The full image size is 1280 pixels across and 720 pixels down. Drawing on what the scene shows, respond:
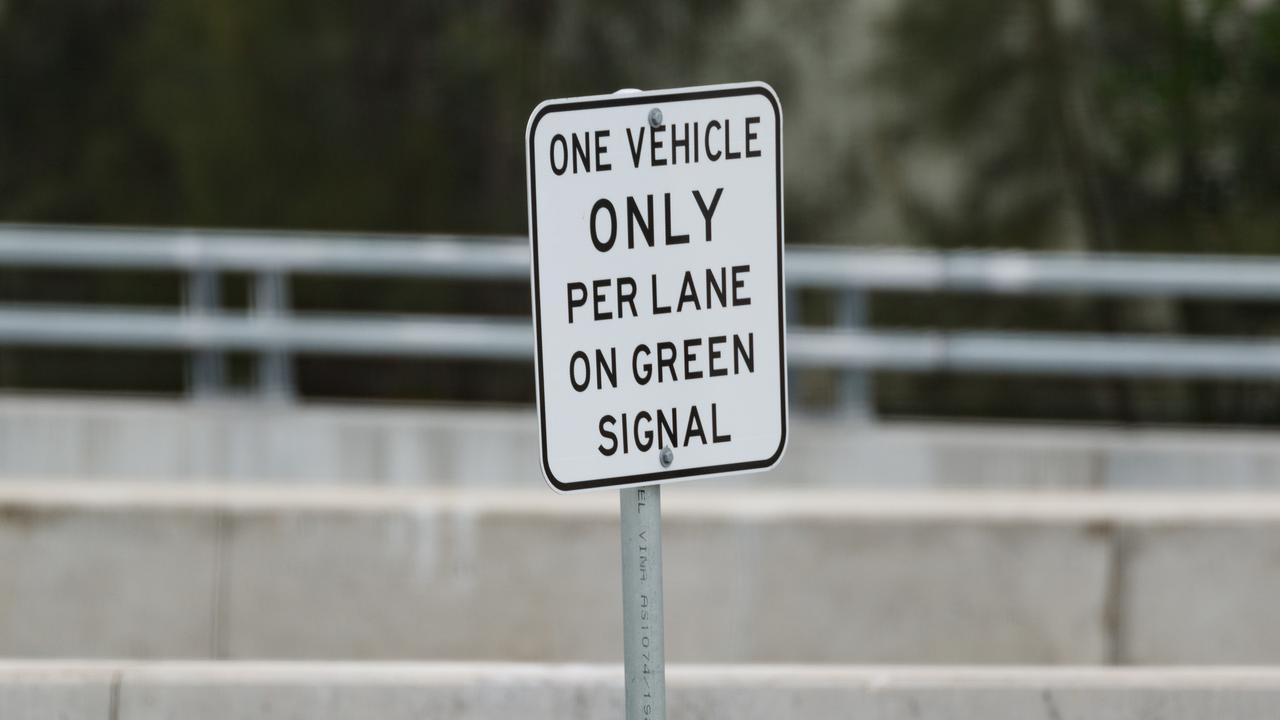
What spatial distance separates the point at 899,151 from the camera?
9.01 meters

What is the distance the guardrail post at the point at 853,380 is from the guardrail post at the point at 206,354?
130 inches

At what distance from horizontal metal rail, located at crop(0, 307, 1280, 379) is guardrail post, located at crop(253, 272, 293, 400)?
33 millimetres

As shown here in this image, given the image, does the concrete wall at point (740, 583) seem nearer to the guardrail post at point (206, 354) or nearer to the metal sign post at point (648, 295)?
the guardrail post at point (206, 354)

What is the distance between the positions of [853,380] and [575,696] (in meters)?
3.85

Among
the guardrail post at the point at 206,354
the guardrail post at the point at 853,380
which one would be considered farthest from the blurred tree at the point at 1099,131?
the guardrail post at the point at 206,354

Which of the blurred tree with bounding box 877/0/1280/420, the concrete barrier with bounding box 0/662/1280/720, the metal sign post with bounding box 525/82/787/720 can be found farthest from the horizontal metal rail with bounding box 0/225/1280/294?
the metal sign post with bounding box 525/82/787/720

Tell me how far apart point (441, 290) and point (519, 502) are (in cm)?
309

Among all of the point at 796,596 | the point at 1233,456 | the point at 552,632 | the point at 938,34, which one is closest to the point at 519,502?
the point at 552,632

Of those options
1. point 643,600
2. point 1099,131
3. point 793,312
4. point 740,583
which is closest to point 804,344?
point 793,312

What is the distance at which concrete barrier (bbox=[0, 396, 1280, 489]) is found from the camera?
24.7 feet

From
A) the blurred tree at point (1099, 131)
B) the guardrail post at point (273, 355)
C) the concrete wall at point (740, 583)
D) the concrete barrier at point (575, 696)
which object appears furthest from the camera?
the blurred tree at point (1099, 131)

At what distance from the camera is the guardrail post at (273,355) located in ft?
26.7

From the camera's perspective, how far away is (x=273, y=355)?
8203mm

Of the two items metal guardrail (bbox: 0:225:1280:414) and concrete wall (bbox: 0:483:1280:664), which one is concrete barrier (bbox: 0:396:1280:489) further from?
concrete wall (bbox: 0:483:1280:664)
